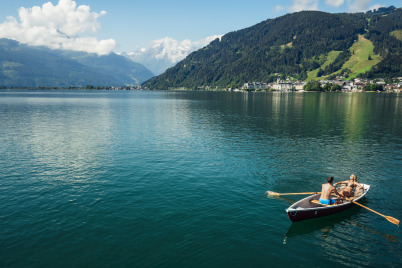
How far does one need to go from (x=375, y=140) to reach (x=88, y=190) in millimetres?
57568

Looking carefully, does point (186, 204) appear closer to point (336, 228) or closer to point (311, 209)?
point (311, 209)

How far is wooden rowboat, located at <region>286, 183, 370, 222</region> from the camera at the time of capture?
23.3 metres

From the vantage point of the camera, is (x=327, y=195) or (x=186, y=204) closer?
(x=327, y=195)

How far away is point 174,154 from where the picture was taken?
1768 inches

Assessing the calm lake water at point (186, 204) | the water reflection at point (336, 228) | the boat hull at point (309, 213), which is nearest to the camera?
the calm lake water at point (186, 204)

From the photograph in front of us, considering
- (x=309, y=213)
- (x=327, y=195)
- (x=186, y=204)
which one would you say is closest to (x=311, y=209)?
(x=309, y=213)

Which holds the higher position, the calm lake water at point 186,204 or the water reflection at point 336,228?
the calm lake water at point 186,204

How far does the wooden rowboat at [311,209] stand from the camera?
23.3 meters

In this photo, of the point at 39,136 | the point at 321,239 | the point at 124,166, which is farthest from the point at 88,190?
the point at 39,136

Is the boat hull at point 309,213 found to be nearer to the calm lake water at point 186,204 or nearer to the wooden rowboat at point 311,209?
the wooden rowboat at point 311,209

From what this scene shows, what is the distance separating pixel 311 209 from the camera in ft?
77.9

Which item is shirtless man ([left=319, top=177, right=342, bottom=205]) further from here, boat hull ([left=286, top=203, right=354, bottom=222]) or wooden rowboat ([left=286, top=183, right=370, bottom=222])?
boat hull ([left=286, top=203, right=354, bottom=222])

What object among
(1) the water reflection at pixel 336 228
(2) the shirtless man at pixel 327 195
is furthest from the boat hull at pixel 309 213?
(2) the shirtless man at pixel 327 195

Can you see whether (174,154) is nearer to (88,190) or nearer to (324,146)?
(88,190)
